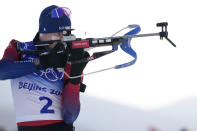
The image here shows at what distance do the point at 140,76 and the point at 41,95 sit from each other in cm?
456

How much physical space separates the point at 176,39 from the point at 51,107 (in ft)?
13.8

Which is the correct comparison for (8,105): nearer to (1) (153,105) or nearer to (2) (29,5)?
(2) (29,5)

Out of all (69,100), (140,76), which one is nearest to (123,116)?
(140,76)

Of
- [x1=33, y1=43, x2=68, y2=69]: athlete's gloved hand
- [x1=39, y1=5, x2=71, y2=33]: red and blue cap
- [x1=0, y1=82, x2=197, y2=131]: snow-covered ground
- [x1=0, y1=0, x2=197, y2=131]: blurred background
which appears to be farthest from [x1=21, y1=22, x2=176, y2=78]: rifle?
[x1=0, y1=82, x2=197, y2=131]: snow-covered ground

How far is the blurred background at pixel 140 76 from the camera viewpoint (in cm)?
652

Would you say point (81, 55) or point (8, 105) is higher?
point (81, 55)

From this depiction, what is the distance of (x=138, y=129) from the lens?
7.06 m

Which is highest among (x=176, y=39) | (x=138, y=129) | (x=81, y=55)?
(x=81, y=55)

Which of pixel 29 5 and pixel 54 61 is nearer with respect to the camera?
pixel 54 61

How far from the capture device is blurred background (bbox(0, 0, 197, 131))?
652 centimetres

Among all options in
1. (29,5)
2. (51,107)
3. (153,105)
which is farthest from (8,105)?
(51,107)

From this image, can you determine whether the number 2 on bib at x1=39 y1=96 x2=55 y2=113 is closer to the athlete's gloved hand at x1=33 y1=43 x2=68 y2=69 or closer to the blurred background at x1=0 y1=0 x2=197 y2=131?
the athlete's gloved hand at x1=33 y1=43 x2=68 y2=69

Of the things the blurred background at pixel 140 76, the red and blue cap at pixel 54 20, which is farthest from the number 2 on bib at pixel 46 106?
the blurred background at pixel 140 76

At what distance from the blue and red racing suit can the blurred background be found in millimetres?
2697
